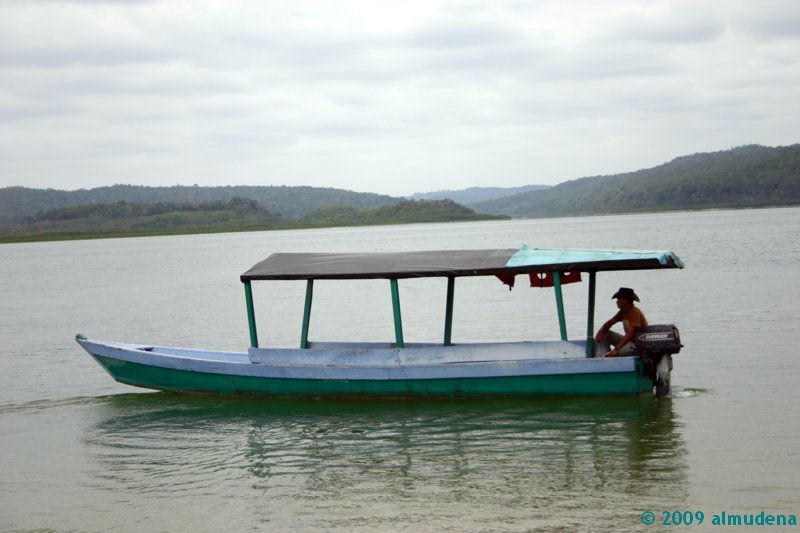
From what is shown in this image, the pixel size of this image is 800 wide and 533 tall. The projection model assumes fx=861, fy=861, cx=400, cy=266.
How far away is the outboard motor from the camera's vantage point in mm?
12172

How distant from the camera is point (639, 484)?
927 centimetres

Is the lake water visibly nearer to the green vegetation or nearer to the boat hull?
the boat hull

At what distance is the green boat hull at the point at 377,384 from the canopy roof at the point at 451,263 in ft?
5.15

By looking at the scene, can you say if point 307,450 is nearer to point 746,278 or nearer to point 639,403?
point 639,403

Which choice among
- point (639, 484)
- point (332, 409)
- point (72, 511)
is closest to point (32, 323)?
point (332, 409)

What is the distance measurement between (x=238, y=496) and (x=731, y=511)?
17.1 ft

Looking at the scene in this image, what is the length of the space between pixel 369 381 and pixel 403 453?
2.39 m

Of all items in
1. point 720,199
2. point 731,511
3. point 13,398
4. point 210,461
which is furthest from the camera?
point 720,199

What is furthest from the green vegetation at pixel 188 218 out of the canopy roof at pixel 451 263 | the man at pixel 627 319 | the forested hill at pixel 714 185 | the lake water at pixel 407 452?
the man at pixel 627 319

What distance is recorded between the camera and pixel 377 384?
13188 mm

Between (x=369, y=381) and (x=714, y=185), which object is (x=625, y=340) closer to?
(x=369, y=381)

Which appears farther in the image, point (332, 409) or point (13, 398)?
point (13, 398)

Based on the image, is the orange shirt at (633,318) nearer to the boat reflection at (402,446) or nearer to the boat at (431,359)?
the boat at (431,359)

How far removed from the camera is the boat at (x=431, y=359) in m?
12.4
